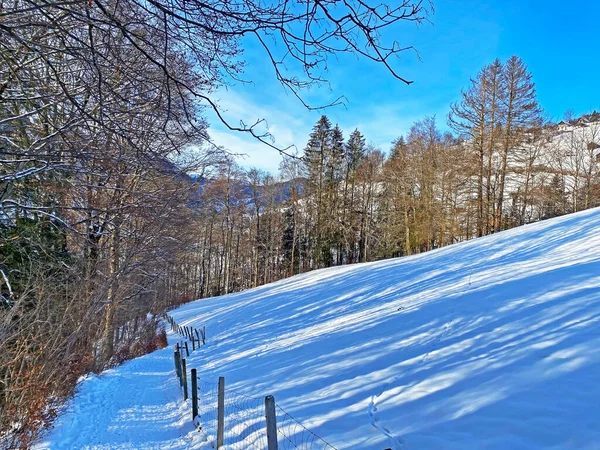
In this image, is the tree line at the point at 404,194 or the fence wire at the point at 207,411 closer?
the fence wire at the point at 207,411

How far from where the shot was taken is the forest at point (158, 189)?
2369 mm

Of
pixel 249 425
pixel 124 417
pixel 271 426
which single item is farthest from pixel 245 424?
pixel 124 417

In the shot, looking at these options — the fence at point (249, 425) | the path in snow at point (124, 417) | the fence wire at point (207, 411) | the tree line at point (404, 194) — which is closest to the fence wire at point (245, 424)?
the fence at point (249, 425)

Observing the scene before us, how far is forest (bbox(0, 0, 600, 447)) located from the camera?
7.77 ft

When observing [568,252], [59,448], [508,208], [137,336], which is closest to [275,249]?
[508,208]

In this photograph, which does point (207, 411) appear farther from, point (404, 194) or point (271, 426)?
point (404, 194)

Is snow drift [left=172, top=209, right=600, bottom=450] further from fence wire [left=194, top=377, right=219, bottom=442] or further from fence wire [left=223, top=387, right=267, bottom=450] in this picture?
fence wire [left=194, top=377, right=219, bottom=442]

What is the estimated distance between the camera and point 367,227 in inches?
1264

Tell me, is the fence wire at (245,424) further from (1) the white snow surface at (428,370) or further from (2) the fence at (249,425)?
(1) the white snow surface at (428,370)

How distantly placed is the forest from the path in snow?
16.0 inches

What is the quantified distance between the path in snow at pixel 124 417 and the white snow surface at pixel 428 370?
3 centimetres

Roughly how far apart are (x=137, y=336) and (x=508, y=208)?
971 inches

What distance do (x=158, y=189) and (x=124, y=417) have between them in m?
3.95

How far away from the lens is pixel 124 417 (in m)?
5.93
